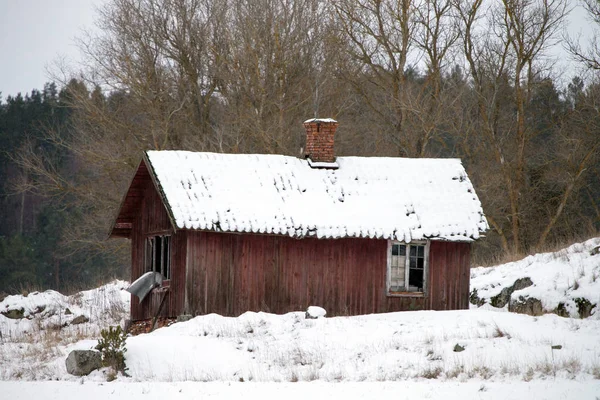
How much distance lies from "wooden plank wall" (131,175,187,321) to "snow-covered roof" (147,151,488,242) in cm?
104

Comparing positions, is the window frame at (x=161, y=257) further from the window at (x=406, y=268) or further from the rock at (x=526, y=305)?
the rock at (x=526, y=305)

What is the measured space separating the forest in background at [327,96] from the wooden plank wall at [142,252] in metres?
8.42

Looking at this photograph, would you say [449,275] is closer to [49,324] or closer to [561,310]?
[561,310]

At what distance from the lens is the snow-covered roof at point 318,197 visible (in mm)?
20375

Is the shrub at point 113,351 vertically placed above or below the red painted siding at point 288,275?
below

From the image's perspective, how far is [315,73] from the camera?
3400cm

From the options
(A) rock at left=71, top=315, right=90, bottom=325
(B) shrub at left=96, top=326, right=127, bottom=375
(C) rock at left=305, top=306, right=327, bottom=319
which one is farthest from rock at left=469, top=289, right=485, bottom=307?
(B) shrub at left=96, top=326, right=127, bottom=375

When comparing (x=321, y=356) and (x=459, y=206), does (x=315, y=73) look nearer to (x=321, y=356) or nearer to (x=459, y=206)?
(x=459, y=206)

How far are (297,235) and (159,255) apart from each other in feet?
14.4

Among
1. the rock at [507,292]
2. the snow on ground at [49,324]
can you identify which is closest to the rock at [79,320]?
the snow on ground at [49,324]

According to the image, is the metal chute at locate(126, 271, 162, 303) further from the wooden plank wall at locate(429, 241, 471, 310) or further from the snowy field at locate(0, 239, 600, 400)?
the wooden plank wall at locate(429, 241, 471, 310)

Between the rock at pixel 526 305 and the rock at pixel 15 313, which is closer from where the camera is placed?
the rock at pixel 526 305

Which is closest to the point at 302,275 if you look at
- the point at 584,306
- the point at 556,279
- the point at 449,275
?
the point at 449,275

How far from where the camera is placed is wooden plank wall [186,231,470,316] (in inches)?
805
